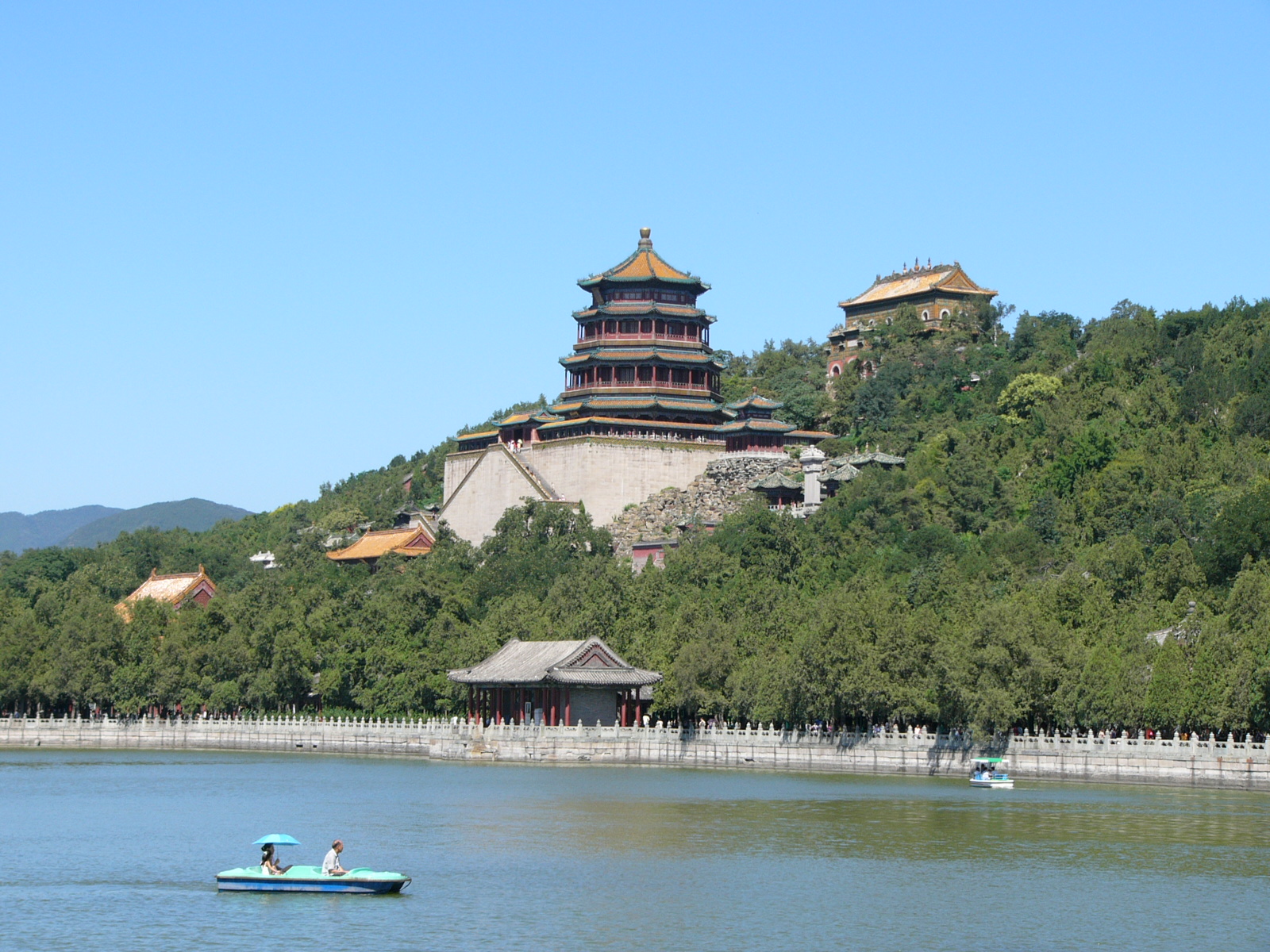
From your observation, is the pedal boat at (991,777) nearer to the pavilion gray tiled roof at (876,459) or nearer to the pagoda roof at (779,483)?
the pagoda roof at (779,483)

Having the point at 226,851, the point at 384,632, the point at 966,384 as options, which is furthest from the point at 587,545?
the point at 226,851

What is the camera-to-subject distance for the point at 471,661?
71438 mm

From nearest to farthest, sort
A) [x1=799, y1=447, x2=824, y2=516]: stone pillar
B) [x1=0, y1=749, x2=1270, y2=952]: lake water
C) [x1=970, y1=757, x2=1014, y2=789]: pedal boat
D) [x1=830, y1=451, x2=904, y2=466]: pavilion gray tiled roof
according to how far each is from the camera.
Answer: [x1=0, y1=749, x2=1270, y2=952]: lake water
[x1=970, y1=757, x2=1014, y2=789]: pedal boat
[x1=799, y1=447, x2=824, y2=516]: stone pillar
[x1=830, y1=451, x2=904, y2=466]: pavilion gray tiled roof

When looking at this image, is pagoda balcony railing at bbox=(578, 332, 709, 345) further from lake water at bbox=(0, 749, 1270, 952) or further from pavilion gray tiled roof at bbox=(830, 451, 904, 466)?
lake water at bbox=(0, 749, 1270, 952)

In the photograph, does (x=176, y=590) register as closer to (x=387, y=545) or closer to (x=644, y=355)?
(x=387, y=545)

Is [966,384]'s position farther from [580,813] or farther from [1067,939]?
[1067,939]

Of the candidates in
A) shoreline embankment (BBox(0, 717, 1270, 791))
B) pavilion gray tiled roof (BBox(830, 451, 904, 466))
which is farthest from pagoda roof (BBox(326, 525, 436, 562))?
pavilion gray tiled roof (BBox(830, 451, 904, 466))

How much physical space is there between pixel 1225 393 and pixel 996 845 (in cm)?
4378

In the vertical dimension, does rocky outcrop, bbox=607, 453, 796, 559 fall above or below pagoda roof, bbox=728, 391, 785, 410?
below

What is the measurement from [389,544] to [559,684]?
3093cm

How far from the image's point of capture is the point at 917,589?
219ft

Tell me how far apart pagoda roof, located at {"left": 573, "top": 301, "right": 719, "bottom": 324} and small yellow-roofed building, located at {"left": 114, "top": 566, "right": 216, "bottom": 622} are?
22.6 m

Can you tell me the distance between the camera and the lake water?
101ft

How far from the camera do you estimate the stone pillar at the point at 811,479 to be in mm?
85375
